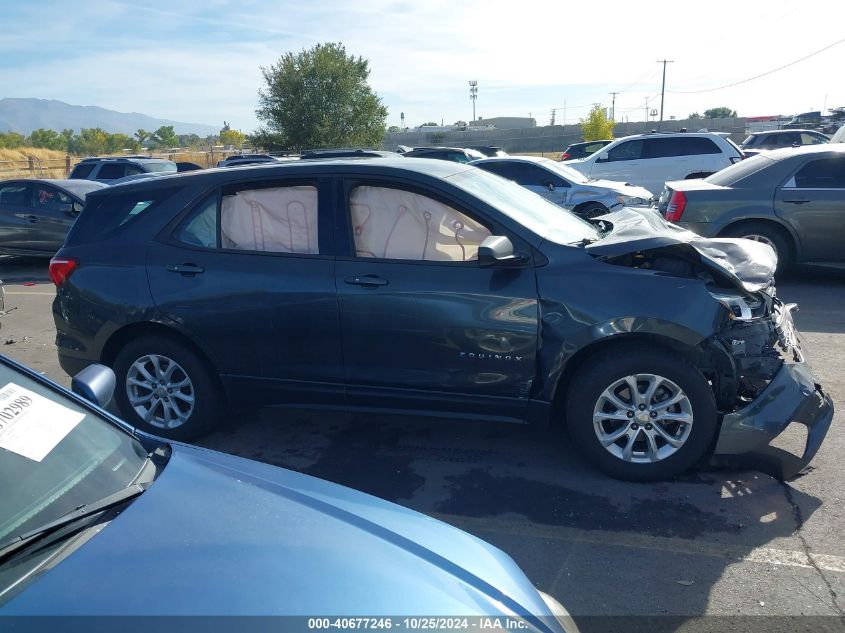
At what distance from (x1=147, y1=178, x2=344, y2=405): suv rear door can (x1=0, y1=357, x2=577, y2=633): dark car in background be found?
2047mm

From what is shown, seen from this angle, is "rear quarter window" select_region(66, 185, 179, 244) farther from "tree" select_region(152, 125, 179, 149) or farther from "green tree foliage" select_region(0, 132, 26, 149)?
"tree" select_region(152, 125, 179, 149)

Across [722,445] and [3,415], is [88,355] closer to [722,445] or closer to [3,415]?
[3,415]

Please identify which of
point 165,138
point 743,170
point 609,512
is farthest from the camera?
point 165,138

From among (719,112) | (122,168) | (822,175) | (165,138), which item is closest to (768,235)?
(822,175)

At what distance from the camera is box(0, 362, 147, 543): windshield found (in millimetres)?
2023

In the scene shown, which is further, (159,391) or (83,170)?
(83,170)

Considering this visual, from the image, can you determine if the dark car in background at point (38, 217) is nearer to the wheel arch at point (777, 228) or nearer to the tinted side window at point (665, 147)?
the wheel arch at point (777, 228)

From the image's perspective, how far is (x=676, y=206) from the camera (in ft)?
30.2

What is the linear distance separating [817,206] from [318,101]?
1247 inches

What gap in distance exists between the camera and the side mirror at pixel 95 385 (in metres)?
2.72

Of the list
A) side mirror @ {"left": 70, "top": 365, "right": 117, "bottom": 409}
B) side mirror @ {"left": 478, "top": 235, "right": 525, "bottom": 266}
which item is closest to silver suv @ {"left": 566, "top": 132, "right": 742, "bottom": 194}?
side mirror @ {"left": 478, "top": 235, "right": 525, "bottom": 266}

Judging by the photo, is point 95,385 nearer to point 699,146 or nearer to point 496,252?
point 496,252

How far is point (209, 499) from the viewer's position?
86.0 inches

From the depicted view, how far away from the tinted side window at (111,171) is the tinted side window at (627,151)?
1223 centimetres
